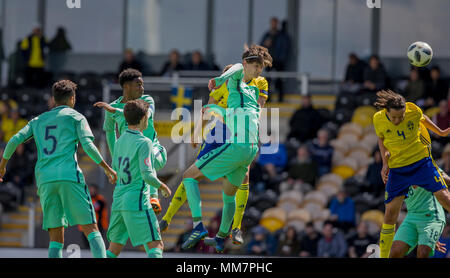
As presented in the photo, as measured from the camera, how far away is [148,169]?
26.0 ft

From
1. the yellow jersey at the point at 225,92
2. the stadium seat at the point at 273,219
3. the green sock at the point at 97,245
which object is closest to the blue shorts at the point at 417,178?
the yellow jersey at the point at 225,92

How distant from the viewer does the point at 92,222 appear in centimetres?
848

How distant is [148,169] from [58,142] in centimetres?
104

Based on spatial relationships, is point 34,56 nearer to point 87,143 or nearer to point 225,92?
point 225,92

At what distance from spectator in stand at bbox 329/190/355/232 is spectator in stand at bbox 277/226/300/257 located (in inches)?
26.9

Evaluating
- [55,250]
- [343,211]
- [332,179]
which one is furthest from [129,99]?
[332,179]

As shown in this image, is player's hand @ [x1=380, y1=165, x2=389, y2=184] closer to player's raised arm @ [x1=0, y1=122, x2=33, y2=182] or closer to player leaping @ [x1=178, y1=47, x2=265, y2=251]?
player leaping @ [x1=178, y1=47, x2=265, y2=251]

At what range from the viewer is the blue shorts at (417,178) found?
9180mm

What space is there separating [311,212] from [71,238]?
13.5 ft

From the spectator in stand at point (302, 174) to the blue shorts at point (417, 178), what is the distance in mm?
6104

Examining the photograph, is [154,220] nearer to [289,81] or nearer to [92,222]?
[92,222]

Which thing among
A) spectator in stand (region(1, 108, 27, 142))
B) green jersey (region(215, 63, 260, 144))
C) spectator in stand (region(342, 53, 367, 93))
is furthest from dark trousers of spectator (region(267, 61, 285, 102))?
green jersey (region(215, 63, 260, 144))
